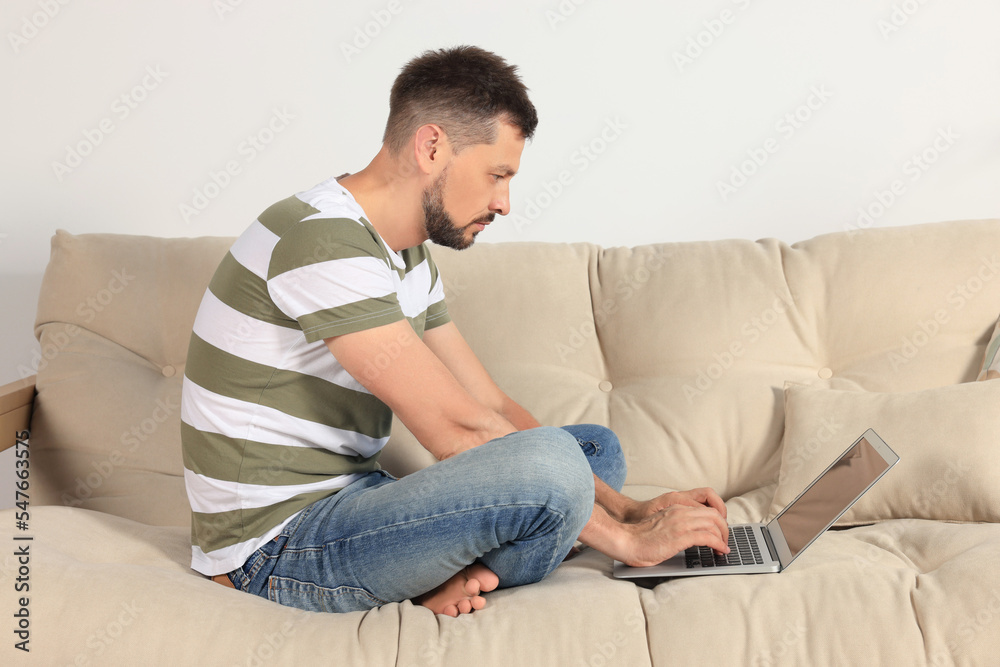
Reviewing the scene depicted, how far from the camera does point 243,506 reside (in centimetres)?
106

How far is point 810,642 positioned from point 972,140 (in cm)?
158

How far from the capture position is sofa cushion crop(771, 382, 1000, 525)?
4.15 ft

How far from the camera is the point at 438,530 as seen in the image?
933 mm

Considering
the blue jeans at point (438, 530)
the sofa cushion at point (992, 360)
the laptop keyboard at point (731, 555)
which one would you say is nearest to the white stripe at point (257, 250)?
the blue jeans at point (438, 530)

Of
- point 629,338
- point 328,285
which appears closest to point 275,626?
point 328,285

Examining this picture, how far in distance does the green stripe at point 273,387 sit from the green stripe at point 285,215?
189 millimetres

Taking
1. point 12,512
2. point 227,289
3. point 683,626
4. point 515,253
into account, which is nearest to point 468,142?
point 227,289

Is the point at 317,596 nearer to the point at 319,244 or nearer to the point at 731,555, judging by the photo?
the point at 319,244

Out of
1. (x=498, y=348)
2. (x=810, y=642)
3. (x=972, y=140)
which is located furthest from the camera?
(x=972, y=140)

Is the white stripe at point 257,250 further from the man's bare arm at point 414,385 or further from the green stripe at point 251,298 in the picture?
the man's bare arm at point 414,385

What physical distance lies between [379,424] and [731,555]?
561mm

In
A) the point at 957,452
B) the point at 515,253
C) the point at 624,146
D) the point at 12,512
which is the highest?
the point at 624,146

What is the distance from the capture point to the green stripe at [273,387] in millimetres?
1066

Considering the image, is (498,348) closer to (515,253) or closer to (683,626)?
(515,253)
